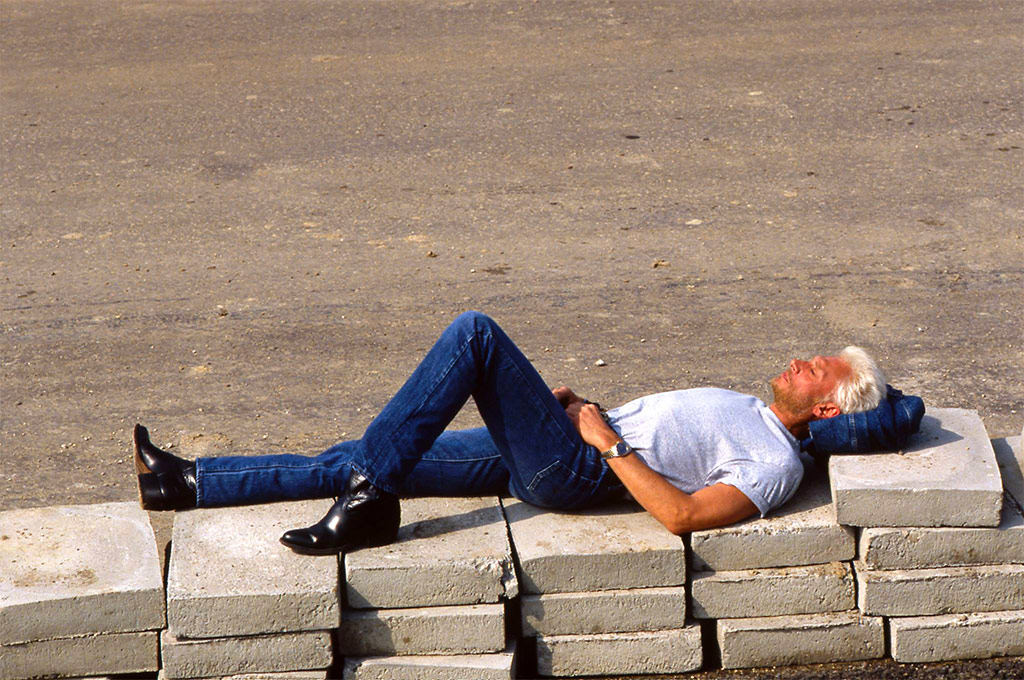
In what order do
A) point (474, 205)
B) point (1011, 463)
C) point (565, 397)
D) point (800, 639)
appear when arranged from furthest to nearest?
1. point (474, 205)
2. point (565, 397)
3. point (1011, 463)
4. point (800, 639)

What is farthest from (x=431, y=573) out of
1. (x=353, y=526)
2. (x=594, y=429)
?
(x=594, y=429)

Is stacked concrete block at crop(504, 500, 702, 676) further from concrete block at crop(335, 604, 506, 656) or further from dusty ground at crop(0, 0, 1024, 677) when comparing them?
dusty ground at crop(0, 0, 1024, 677)

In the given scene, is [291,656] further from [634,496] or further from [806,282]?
[806,282]

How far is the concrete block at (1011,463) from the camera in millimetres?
4375

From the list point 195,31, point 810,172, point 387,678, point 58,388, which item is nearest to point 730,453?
point 387,678

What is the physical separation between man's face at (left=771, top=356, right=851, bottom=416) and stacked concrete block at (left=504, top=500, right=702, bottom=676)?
65 cm

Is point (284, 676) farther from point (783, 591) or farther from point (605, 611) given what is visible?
point (783, 591)

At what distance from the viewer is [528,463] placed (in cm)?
431

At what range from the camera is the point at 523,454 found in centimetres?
432

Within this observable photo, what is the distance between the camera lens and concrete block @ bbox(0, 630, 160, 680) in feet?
12.8

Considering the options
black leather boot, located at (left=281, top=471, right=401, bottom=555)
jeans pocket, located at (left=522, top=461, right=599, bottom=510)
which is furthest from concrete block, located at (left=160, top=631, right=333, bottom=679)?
jeans pocket, located at (left=522, top=461, right=599, bottom=510)

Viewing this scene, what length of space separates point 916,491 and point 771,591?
559mm

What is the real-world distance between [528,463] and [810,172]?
4.79 meters

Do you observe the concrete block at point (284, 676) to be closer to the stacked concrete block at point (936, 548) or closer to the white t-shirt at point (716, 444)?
the white t-shirt at point (716, 444)
